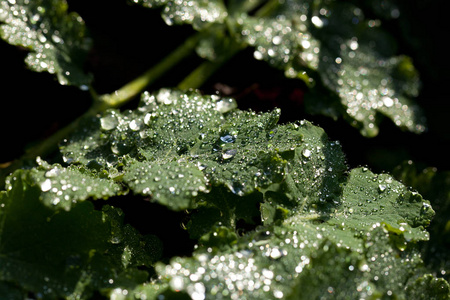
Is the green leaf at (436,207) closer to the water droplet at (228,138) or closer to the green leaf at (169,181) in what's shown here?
the water droplet at (228,138)

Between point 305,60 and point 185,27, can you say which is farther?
point 185,27

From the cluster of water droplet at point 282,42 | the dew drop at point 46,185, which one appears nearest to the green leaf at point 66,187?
the dew drop at point 46,185

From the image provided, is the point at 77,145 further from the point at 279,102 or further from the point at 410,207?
the point at 410,207

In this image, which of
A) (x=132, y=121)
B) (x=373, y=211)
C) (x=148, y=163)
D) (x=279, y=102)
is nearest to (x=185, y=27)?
(x=279, y=102)

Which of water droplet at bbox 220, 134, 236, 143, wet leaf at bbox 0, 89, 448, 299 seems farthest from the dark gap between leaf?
water droplet at bbox 220, 134, 236, 143

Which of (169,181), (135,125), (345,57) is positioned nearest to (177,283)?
(169,181)

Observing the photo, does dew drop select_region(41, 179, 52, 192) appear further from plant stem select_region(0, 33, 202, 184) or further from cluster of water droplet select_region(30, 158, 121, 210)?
plant stem select_region(0, 33, 202, 184)
